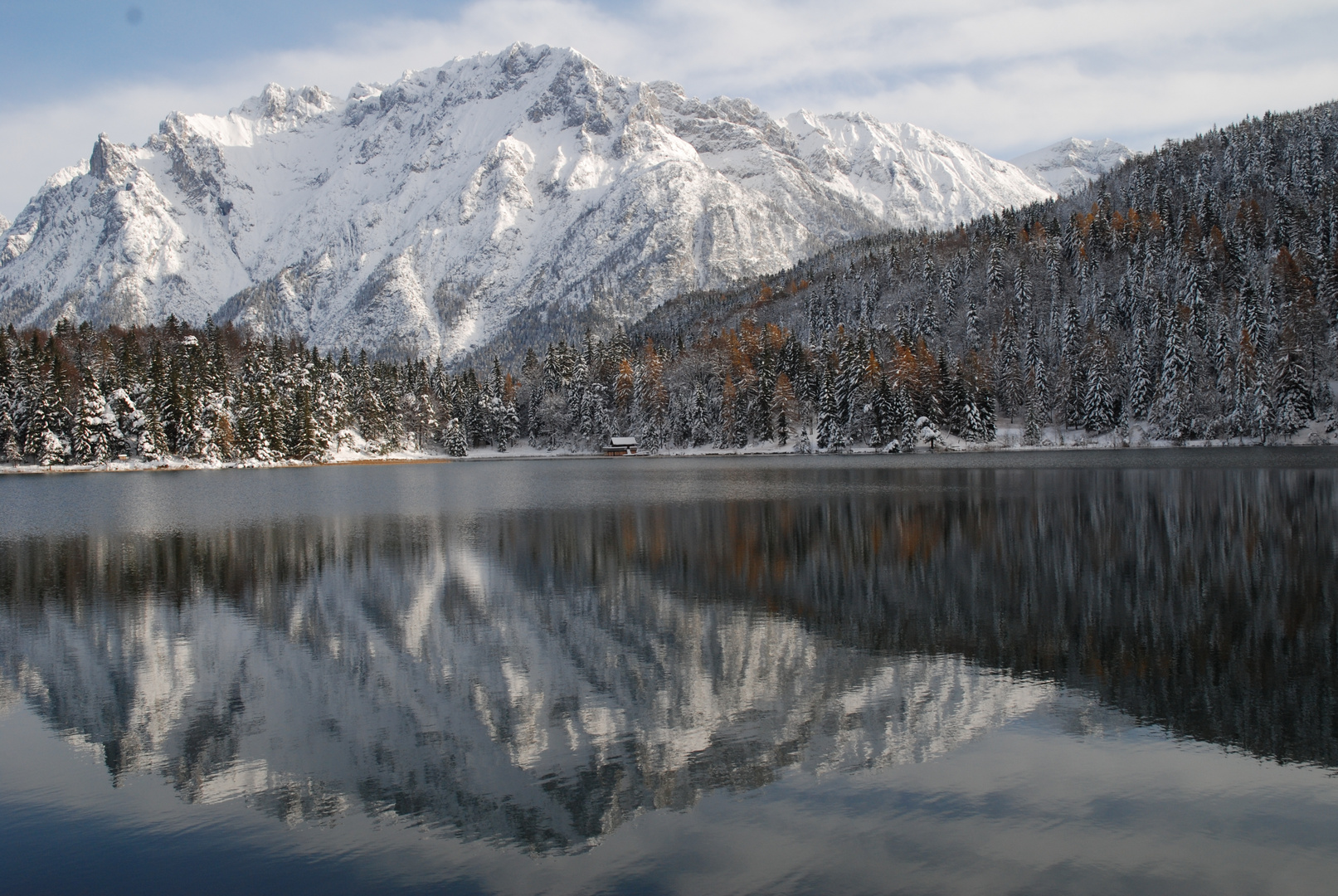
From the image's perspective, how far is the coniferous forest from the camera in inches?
4023

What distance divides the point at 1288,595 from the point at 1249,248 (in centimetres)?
13989

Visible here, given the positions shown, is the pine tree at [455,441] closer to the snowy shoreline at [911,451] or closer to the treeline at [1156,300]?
the snowy shoreline at [911,451]

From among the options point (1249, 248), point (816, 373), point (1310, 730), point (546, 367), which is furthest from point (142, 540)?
point (1249, 248)

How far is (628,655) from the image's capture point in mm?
17453

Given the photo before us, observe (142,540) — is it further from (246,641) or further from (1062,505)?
(1062,505)

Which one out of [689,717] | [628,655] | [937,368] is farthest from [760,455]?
[689,717]

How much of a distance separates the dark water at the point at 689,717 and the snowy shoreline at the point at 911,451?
80060mm

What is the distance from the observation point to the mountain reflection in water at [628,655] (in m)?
12.0

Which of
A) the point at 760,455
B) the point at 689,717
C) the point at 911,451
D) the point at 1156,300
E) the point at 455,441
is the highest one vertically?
the point at 1156,300

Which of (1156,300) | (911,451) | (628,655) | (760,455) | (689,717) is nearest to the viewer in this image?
(689,717)

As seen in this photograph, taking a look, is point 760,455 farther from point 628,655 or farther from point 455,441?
point 628,655

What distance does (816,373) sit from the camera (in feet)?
422

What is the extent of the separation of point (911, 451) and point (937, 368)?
40.9ft

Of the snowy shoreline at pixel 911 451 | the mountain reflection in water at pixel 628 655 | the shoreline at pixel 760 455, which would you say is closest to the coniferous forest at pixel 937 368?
the snowy shoreline at pixel 911 451
